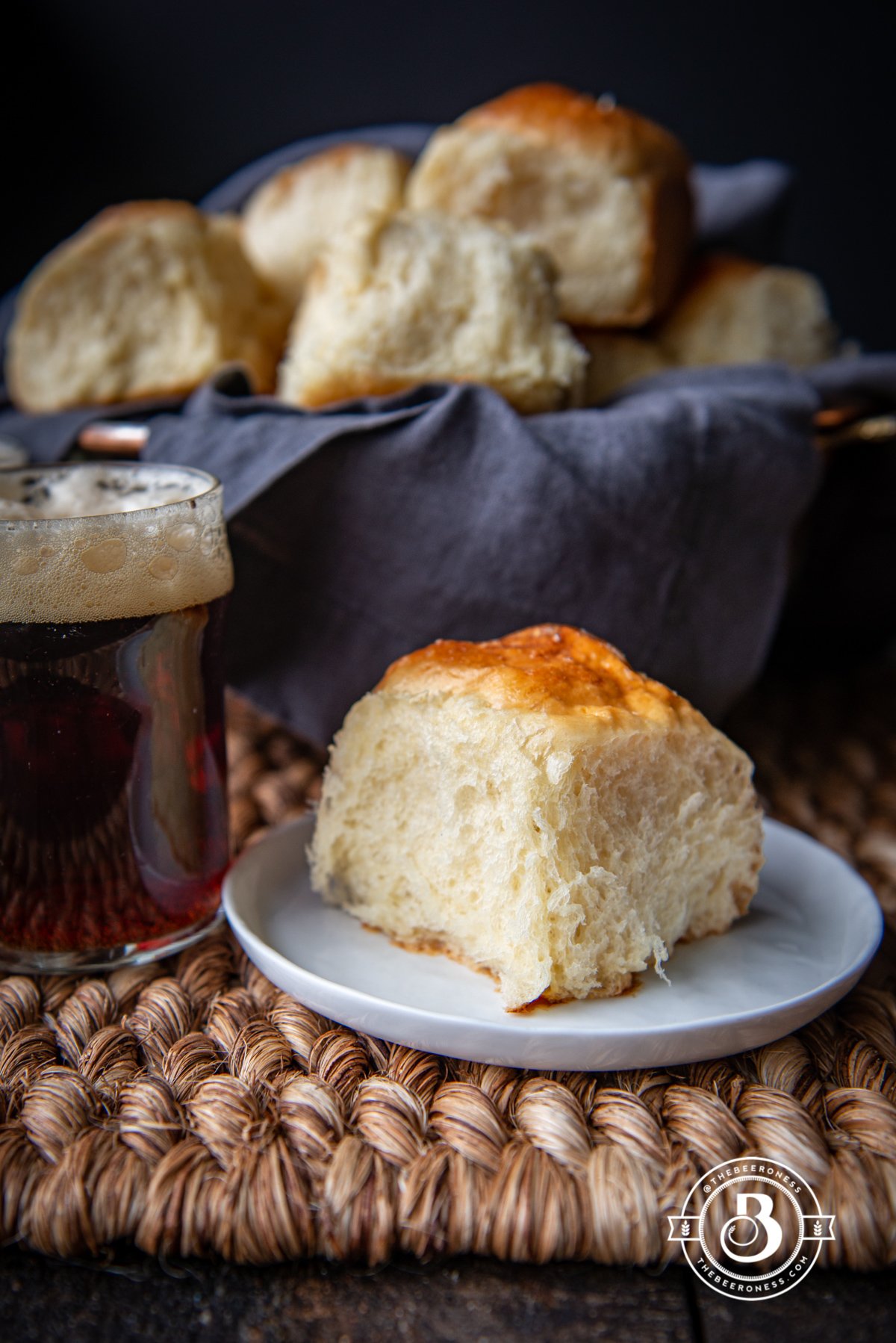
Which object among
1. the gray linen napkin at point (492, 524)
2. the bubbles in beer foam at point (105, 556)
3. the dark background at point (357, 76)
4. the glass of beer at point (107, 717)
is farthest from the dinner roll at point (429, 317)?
the dark background at point (357, 76)

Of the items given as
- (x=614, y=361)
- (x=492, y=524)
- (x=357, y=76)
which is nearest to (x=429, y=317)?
(x=492, y=524)

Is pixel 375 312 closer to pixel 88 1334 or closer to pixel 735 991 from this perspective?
pixel 735 991

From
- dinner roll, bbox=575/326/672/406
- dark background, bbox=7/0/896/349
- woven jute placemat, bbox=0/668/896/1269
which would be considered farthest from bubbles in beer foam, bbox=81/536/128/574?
dark background, bbox=7/0/896/349

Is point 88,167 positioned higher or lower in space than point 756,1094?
higher

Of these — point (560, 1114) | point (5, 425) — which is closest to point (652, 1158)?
point (560, 1114)

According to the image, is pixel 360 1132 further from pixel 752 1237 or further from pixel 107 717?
pixel 107 717

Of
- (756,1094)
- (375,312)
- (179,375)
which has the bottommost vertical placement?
(756,1094)

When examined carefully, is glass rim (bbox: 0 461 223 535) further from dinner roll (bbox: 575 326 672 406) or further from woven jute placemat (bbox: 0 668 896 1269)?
dinner roll (bbox: 575 326 672 406)
